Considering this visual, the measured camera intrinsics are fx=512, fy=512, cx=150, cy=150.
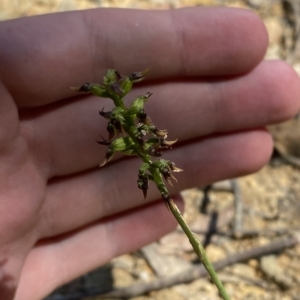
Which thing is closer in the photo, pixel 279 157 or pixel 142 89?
pixel 142 89

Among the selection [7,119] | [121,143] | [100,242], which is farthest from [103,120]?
[121,143]

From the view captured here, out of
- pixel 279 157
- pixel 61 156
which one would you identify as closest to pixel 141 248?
pixel 61 156

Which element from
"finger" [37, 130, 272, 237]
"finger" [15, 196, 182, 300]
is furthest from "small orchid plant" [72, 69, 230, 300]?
"finger" [15, 196, 182, 300]

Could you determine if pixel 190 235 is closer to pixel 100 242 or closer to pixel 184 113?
pixel 184 113

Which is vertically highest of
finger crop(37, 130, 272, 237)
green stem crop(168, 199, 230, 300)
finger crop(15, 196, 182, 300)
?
green stem crop(168, 199, 230, 300)

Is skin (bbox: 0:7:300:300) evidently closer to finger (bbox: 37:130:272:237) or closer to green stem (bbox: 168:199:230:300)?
finger (bbox: 37:130:272:237)

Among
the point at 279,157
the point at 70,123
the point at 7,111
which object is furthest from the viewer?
the point at 279,157

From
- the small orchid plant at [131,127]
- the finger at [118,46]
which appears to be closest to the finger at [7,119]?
the finger at [118,46]

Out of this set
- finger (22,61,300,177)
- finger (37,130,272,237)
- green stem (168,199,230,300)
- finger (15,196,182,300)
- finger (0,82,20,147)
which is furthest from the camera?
finger (15,196,182,300)

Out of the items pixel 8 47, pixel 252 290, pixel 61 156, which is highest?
pixel 8 47

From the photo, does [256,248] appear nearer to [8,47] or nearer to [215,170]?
[215,170]
